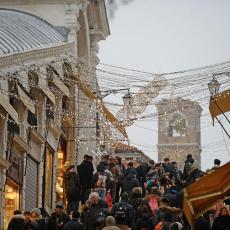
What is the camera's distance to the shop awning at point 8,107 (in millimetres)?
26538

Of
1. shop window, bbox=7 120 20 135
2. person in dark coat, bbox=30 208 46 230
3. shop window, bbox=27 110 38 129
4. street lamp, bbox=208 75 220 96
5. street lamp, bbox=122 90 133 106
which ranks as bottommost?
person in dark coat, bbox=30 208 46 230

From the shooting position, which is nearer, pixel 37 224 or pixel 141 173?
pixel 37 224

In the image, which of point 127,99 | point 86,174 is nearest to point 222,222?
point 86,174

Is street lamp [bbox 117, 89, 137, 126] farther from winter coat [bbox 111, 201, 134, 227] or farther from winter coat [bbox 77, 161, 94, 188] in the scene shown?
winter coat [bbox 111, 201, 134, 227]

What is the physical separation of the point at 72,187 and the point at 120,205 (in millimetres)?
6213

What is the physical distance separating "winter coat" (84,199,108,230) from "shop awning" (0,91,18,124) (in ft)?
17.9

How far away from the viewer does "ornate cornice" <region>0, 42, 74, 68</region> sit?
92.5 feet

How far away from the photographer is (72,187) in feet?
92.4

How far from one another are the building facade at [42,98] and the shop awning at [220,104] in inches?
337

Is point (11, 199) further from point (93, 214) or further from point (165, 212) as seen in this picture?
point (165, 212)

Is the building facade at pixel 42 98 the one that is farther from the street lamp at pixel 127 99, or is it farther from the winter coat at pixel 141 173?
the winter coat at pixel 141 173

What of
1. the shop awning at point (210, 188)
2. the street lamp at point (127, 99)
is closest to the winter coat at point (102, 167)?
the street lamp at point (127, 99)

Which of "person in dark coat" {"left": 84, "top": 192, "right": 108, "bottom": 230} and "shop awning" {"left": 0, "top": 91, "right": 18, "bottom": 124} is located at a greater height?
"shop awning" {"left": 0, "top": 91, "right": 18, "bottom": 124}

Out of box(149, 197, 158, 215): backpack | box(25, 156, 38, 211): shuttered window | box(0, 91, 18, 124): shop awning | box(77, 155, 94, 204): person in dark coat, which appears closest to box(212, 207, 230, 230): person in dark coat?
box(149, 197, 158, 215): backpack
